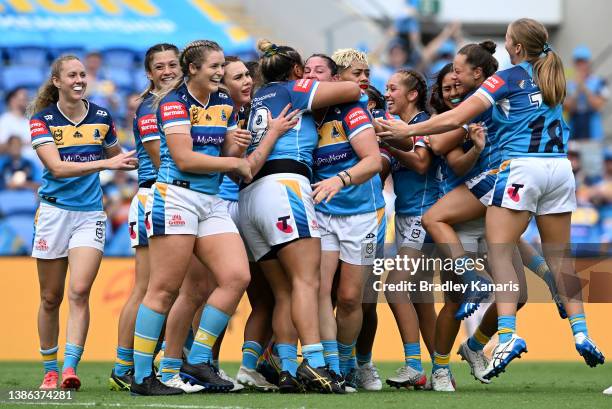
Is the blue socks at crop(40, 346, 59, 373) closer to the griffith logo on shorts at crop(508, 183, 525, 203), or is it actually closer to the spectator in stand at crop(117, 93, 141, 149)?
the griffith logo on shorts at crop(508, 183, 525, 203)

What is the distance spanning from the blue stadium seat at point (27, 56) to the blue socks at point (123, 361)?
10.3 metres

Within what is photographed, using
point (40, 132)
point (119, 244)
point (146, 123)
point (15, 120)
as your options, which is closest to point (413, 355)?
point (146, 123)

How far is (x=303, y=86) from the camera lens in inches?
293

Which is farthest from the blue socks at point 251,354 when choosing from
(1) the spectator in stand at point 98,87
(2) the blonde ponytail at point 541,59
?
(1) the spectator in stand at point 98,87

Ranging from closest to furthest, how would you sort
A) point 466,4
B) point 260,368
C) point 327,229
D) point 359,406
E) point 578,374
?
point 359,406
point 327,229
point 260,368
point 578,374
point 466,4

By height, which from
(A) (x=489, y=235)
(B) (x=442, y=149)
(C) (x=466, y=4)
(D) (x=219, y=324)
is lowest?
(D) (x=219, y=324)

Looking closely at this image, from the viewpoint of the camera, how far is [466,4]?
71.1 ft

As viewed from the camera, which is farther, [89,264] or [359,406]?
[89,264]

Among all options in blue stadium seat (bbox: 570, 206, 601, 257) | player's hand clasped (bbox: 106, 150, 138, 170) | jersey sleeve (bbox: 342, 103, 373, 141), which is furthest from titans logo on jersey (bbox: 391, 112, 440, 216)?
blue stadium seat (bbox: 570, 206, 601, 257)

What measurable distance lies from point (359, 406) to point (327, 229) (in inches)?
61.2

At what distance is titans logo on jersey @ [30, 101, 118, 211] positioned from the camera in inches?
316

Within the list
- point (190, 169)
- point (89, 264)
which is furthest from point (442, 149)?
point (89, 264)

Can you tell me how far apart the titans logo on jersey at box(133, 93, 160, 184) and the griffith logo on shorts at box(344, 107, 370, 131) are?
1294 mm

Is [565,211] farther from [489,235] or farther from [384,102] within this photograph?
[384,102]
